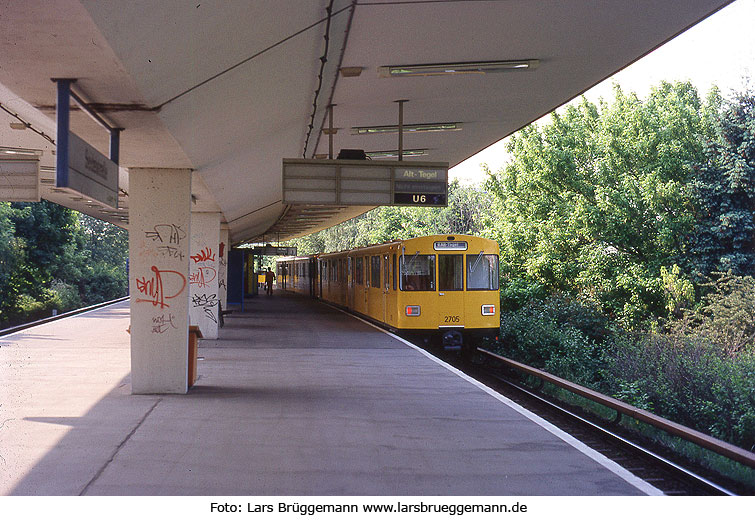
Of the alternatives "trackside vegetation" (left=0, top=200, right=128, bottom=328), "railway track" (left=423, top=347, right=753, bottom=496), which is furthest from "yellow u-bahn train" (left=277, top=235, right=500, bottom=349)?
"trackside vegetation" (left=0, top=200, right=128, bottom=328)

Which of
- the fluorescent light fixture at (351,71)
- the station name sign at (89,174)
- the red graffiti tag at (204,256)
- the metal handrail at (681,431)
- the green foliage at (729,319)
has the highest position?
the fluorescent light fixture at (351,71)

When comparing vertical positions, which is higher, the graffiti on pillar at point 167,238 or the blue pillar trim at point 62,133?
the blue pillar trim at point 62,133

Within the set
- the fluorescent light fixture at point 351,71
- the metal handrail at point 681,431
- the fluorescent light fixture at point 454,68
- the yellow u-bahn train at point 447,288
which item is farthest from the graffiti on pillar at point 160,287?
the yellow u-bahn train at point 447,288

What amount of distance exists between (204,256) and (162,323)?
7309mm

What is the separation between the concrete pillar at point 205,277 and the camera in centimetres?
1672

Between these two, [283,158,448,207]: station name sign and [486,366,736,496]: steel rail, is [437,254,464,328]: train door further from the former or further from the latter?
[283,158,448,207]: station name sign

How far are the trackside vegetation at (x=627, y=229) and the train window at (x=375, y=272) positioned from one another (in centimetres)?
432

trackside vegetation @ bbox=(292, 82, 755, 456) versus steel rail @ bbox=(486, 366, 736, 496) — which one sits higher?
trackside vegetation @ bbox=(292, 82, 755, 456)

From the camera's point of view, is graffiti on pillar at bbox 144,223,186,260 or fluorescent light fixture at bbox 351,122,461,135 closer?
graffiti on pillar at bbox 144,223,186,260

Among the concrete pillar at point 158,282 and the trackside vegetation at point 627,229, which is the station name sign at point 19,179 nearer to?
the concrete pillar at point 158,282

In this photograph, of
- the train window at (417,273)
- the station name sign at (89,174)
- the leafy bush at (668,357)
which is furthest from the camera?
the train window at (417,273)

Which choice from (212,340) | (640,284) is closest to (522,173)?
(640,284)

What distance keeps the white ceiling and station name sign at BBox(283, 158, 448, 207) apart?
0.78 meters

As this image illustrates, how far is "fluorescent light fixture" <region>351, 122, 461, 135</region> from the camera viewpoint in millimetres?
12641
